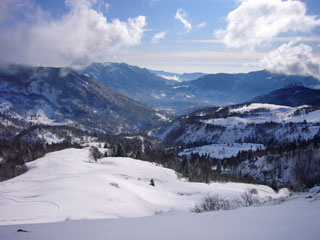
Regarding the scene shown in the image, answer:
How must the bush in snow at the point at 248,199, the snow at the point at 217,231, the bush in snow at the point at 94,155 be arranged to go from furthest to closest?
the bush in snow at the point at 94,155 → the bush in snow at the point at 248,199 → the snow at the point at 217,231

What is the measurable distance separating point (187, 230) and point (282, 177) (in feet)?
551

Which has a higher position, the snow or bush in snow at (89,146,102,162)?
the snow

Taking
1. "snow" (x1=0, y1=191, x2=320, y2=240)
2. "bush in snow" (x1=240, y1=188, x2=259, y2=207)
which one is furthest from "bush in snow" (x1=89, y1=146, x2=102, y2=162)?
"snow" (x1=0, y1=191, x2=320, y2=240)

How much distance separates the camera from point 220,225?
558 inches

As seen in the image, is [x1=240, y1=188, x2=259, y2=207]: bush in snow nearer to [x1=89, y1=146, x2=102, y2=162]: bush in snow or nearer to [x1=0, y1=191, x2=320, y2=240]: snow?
[x1=0, y1=191, x2=320, y2=240]: snow

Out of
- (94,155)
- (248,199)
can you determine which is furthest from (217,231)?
(94,155)

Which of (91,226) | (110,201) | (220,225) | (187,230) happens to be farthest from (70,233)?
(110,201)

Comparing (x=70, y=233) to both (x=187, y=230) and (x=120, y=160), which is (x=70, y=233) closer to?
(x=187, y=230)

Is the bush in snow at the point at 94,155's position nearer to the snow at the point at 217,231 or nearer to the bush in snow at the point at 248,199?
the bush in snow at the point at 248,199

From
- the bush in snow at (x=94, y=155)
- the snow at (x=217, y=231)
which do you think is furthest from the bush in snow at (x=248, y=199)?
the bush in snow at (x=94, y=155)

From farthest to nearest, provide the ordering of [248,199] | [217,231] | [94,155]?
[94,155], [248,199], [217,231]

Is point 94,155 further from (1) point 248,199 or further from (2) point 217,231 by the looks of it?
(2) point 217,231

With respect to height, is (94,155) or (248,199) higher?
(248,199)

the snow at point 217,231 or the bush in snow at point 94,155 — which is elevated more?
the snow at point 217,231
